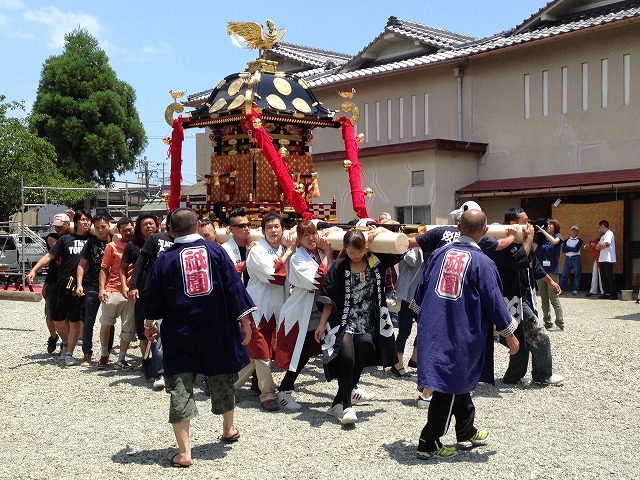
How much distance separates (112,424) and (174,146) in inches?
213

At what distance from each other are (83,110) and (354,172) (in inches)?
890

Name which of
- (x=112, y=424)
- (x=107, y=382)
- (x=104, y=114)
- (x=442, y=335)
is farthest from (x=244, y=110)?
(x=104, y=114)

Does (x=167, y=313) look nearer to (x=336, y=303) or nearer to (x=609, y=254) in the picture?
(x=336, y=303)

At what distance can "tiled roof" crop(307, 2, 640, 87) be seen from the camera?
1625 centimetres

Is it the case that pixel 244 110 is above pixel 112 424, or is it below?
above

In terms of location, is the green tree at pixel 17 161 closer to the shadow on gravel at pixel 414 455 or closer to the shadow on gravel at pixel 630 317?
the shadow on gravel at pixel 630 317

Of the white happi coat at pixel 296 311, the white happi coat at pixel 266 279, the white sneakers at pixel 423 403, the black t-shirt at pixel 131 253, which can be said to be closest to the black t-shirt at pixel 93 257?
the black t-shirt at pixel 131 253

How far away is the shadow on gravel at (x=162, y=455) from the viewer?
484 cm

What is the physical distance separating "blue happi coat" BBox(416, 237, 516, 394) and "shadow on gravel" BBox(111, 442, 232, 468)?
1467 mm

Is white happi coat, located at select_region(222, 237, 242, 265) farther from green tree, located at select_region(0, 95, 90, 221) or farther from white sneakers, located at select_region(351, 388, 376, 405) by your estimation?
green tree, located at select_region(0, 95, 90, 221)

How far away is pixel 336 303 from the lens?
5785mm

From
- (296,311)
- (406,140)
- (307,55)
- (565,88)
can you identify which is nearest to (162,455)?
(296,311)

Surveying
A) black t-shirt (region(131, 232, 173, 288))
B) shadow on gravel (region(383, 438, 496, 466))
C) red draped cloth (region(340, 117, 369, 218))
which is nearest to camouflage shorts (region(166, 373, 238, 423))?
shadow on gravel (region(383, 438, 496, 466))

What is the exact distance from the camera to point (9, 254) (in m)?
20.5
